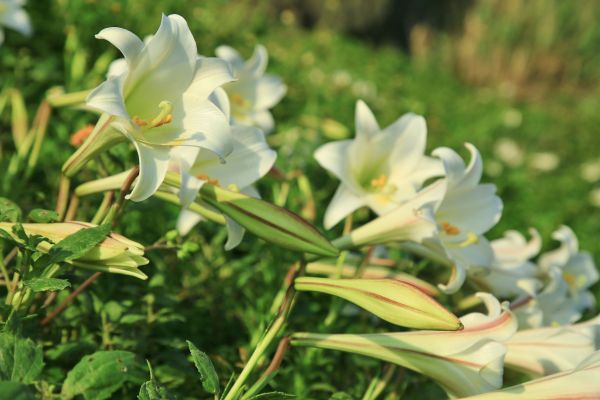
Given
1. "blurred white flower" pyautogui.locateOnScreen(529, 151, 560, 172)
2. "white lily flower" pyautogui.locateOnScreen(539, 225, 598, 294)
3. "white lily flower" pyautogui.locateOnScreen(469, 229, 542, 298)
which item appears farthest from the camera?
"blurred white flower" pyautogui.locateOnScreen(529, 151, 560, 172)

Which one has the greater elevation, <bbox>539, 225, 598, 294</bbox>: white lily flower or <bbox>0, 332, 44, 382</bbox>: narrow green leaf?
<bbox>0, 332, 44, 382</bbox>: narrow green leaf

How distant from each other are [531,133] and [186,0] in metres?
3.14

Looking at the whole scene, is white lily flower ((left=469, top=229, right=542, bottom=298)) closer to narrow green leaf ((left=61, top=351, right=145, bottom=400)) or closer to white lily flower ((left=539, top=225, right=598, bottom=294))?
white lily flower ((left=539, top=225, right=598, bottom=294))

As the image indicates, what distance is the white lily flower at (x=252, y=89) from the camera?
1.92 metres

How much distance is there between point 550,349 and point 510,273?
35 cm

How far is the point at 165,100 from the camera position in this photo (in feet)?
3.91

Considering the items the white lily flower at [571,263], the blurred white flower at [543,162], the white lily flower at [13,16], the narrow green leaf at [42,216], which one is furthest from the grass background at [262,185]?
the white lily flower at [571,263]

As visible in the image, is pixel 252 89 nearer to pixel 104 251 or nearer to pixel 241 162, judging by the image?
pixel 241 162

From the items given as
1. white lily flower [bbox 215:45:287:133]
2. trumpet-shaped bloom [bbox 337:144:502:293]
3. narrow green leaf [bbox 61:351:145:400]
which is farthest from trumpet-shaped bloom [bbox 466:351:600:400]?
white lily flower [bbox 215:45:287:133]

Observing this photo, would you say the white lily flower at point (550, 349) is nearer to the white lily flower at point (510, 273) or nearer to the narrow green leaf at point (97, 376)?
the white lily flower at point (510, 273)

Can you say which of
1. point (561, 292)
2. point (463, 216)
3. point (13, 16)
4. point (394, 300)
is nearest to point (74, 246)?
point (394, 300)

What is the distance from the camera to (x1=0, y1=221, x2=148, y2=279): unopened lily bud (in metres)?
1.00

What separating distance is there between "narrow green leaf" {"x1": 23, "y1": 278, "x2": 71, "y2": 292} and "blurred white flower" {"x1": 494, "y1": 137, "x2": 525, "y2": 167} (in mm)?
3221

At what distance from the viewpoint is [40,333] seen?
120 cm
